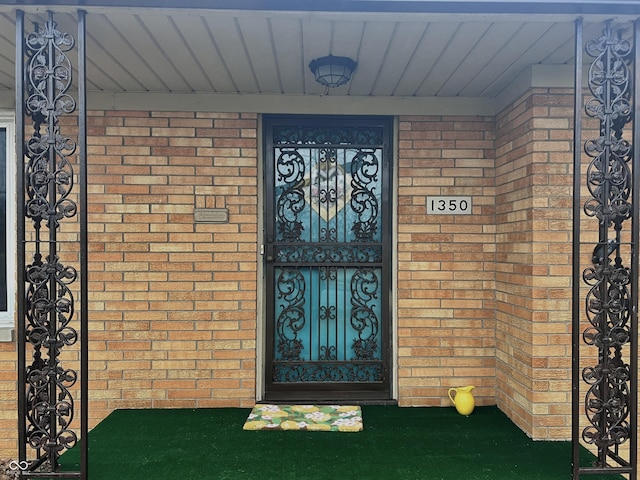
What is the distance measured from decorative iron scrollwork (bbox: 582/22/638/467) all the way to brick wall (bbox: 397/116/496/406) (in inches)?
51.8

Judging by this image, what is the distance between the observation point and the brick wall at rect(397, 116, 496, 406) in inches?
150

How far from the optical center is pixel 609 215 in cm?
243

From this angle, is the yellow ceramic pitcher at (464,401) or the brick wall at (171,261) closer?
the yellow ceramic pitcher at (464,401)

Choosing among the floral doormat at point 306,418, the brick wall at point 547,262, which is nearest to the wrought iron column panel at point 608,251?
the brick wall at point 547,262

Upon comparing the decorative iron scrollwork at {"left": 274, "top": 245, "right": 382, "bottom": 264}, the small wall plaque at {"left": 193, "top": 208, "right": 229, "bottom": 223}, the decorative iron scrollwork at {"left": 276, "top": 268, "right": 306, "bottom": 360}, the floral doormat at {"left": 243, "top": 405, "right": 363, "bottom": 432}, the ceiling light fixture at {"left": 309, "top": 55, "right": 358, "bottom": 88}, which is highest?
the ceiling light fixture at {"left": 309, "top": 55, "right": 358, "bottom": 88}

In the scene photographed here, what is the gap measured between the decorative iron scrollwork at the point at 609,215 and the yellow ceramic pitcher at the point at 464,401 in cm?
113

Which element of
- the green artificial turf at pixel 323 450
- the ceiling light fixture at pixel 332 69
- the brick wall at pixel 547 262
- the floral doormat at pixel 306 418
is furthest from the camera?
the floral doormat at pixel 306 418

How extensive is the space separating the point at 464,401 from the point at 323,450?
4.03 ft

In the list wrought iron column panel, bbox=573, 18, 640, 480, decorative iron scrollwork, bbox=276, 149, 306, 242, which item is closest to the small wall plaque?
decorative iron scrollwork, bbox=276, 149, 306, 242

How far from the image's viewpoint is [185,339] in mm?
3740

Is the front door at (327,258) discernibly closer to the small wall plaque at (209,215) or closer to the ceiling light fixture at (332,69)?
the small wall plaque at (209,215)

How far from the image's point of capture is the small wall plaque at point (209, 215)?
12.2 feet

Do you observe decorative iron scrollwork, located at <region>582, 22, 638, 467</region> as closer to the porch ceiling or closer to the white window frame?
the porch ceiling

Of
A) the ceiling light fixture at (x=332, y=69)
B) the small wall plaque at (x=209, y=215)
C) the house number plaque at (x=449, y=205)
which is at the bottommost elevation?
the small wall plaque at (x=209, y=215)
